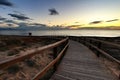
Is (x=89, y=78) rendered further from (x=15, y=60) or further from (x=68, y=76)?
(x=15, y=60)

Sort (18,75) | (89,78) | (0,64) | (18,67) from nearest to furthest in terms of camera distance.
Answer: (0,64), (89,78), (18,75), (18,67)

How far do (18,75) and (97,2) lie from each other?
48.8ft

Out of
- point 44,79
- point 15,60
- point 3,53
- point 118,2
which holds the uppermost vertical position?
point 118,2

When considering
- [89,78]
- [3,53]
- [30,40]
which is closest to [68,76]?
[89,78]

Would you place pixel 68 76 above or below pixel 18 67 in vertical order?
above

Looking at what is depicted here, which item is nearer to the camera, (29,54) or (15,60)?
(15,60)

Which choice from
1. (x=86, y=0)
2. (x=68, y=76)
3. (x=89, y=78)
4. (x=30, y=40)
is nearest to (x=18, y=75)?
(x=68, y=76)

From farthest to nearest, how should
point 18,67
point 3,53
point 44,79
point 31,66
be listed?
point 3,53, point 31,66, point 18,67, point 44,79

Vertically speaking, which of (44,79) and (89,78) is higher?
(89,78)

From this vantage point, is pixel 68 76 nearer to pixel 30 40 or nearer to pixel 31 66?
pixel 31 66

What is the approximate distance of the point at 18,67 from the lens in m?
7.75

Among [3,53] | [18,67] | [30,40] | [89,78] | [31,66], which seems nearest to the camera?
[89,78]

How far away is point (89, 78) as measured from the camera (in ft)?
13.5

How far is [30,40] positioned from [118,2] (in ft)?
43.7
